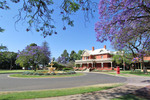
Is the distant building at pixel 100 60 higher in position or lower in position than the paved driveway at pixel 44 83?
higher

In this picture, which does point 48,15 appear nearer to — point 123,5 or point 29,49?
point 123,5

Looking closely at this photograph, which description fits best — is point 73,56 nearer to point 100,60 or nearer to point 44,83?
point 100,60

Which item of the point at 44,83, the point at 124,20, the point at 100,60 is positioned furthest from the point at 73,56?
the point at 124,20

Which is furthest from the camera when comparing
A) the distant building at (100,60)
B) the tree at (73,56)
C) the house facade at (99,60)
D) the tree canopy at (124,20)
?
the tree at (73,56)

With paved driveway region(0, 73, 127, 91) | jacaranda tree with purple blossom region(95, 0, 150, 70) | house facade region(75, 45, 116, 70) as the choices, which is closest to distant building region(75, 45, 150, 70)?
house facade region(75, 45, 116, 70)

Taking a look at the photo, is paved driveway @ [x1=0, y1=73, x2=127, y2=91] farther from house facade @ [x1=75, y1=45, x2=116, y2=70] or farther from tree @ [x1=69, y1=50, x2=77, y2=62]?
tree @ [x1=69, y1=50, x2=77, y2=62]

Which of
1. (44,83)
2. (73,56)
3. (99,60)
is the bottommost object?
(44,83)

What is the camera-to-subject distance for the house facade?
4172 centimetres

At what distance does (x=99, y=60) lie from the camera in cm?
4347

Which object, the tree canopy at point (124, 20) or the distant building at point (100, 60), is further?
the distant building at point (100, 60)

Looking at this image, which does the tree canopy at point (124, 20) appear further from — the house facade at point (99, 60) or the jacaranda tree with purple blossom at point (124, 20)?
the house facade at point (99, 60)

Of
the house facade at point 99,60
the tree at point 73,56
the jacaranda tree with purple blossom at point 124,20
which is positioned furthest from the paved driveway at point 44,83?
the tree at point 73,56

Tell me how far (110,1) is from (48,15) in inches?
190

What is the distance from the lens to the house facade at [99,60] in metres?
41.7
